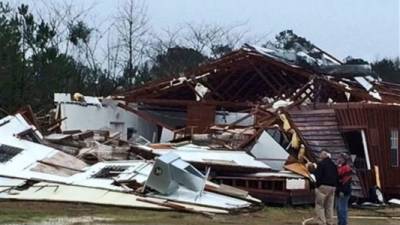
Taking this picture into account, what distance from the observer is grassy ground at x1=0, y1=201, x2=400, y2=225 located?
58.0 feet

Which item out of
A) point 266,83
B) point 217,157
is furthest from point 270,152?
point 266,83

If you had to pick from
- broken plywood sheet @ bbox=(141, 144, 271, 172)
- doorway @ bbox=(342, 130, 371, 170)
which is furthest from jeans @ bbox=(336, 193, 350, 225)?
doorway @ bbox=(342, 130, 371, 170)

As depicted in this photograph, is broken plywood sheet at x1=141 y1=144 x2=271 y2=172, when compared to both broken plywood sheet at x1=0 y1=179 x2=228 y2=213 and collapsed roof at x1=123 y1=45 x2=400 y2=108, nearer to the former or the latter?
broken plywood sheet at x1=0 y1=179 x2=228 y2=213

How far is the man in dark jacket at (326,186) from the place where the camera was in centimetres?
1756

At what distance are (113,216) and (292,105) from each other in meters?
12.0

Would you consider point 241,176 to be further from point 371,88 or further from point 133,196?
point 371,88

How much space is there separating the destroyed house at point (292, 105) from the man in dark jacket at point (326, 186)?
8.11 m

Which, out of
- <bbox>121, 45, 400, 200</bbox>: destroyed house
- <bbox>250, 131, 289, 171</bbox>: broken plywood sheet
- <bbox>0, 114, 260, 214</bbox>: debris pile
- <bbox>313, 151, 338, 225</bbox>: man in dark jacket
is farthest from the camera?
<bbox>121, 45, 400, 200</bbox>: destroyed house

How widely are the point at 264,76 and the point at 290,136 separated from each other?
6184 millimetres

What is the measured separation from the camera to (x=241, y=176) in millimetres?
24344

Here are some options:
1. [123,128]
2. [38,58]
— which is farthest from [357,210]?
[38,58]

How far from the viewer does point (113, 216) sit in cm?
1881

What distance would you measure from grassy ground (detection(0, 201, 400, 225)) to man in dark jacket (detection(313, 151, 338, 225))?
1.73m

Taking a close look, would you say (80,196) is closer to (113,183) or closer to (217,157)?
(113,183)
